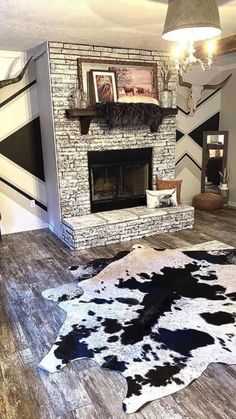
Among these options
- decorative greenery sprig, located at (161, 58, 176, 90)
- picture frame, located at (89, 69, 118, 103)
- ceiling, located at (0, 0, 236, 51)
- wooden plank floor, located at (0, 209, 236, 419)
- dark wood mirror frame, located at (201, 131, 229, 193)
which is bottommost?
wooden plank floor, located at (0, 209, 236, 419)

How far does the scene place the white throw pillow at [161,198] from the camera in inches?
188

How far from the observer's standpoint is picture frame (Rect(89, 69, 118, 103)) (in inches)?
169

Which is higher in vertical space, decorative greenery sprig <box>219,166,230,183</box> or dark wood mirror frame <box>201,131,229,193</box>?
dark wood mirror frame <box>201,131,229,193</box>

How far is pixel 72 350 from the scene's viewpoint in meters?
2.18

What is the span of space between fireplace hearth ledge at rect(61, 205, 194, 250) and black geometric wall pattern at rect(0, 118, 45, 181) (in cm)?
107

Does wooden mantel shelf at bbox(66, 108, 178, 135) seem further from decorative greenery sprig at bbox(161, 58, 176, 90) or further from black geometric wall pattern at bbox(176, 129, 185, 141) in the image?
black geometric wall pattern at bbox(176, 129, 185, 141)

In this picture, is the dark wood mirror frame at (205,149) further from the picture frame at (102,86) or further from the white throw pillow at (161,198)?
the picture frame at (102,86)

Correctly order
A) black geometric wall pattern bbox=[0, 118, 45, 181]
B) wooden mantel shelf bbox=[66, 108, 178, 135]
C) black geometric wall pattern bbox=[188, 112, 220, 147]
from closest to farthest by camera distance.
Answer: wooden mantel shelf bbox=[66, 108, 178, 135] → black geometric wall pattern bbox=[0, 118, 45, 181] → black geometric wall pattern bbox=[188, 112, 220, 147]

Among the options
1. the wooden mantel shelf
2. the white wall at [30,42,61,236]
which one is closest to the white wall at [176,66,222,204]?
the wooden mantel shelf

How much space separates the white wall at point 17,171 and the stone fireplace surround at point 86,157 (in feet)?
2.16

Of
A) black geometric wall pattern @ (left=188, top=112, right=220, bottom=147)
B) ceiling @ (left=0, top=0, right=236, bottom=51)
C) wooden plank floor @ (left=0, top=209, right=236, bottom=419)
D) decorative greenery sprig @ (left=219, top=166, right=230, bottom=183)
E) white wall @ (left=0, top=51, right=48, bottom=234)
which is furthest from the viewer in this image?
decorative greenery sprig @ (left=219, top=166, right=230, bottom=183)

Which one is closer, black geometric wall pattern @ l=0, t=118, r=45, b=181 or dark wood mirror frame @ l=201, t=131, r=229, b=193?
black geometric wall pattern @ l=0, t=118, r=45, b=181

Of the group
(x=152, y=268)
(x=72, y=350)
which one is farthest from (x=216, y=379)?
(x=152, y=268)

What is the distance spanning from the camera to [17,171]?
15.5 ft
